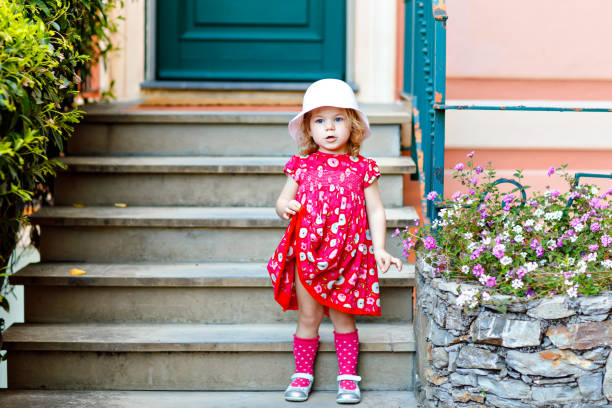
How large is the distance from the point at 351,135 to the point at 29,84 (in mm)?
1199

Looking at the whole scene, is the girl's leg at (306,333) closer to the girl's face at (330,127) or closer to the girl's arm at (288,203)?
the girl's arm at (288,203)

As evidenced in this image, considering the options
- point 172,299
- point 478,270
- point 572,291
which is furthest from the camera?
point 172,299

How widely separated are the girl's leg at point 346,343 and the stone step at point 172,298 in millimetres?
290

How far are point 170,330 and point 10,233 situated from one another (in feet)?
2.64

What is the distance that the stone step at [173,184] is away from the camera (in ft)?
11.3

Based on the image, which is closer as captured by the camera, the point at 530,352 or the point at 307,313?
the point at 530,352

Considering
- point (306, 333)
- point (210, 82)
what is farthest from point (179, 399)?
point (210, 82)

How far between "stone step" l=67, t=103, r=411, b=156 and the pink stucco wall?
659 millimetres

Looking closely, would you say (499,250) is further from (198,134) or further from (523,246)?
(198,134)

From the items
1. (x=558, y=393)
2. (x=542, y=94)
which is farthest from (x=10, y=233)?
(x=542, y=94)

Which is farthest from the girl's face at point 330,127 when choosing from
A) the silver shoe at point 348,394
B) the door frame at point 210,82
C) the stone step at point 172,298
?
the door frame at point 210,82

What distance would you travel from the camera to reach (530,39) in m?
4.05

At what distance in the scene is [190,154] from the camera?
12.3 ft

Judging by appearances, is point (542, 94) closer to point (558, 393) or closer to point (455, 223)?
point (455, 223)
